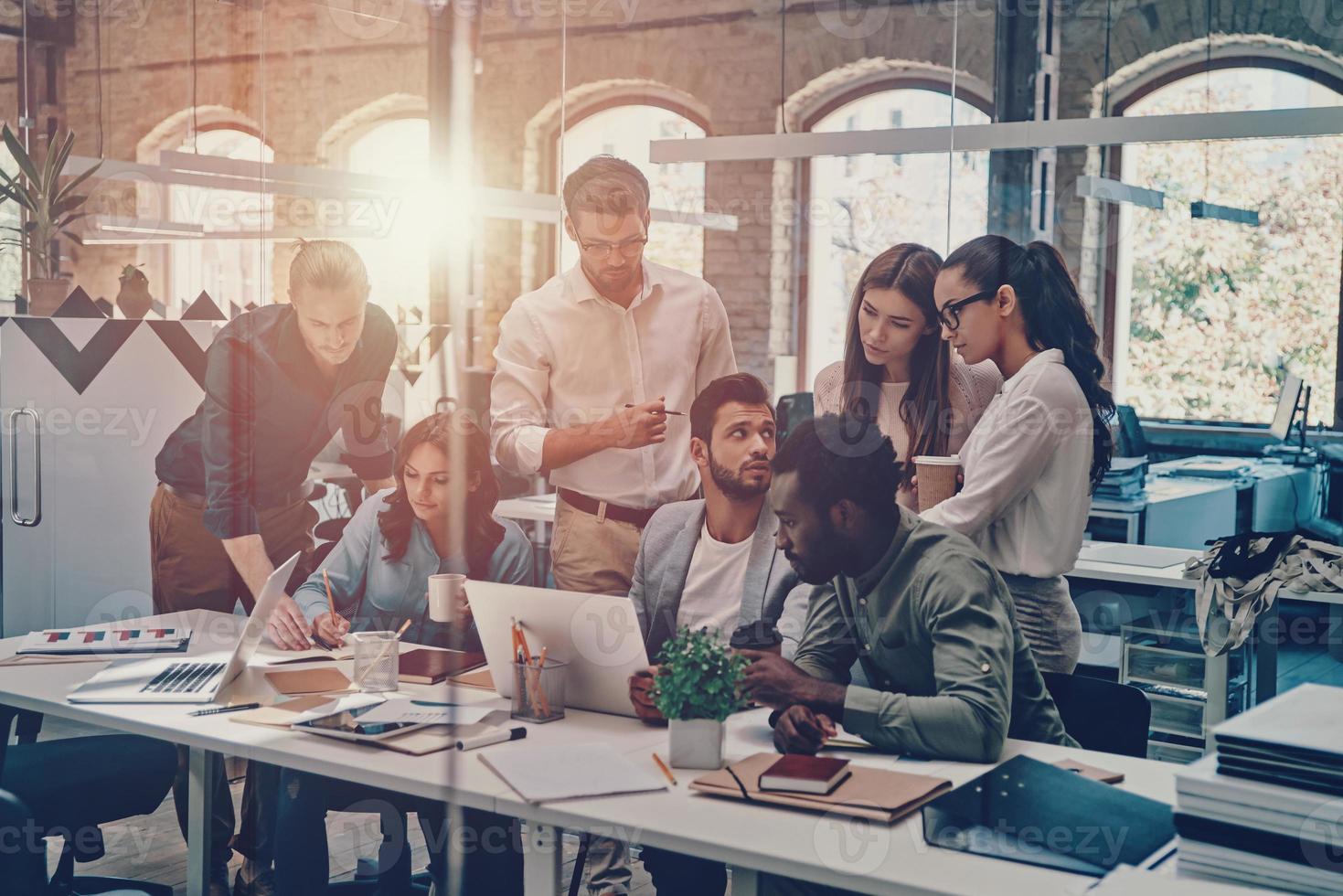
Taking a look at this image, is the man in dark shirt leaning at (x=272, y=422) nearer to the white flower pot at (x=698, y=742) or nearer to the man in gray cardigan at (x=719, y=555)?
the man in gray cardigan at (x=719, y=555)

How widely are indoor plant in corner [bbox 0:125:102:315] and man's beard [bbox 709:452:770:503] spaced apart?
9.64ft

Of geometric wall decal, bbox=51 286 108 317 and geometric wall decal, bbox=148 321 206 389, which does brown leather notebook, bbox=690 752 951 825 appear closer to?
geometric wall decal, bbox=148 321 206 389

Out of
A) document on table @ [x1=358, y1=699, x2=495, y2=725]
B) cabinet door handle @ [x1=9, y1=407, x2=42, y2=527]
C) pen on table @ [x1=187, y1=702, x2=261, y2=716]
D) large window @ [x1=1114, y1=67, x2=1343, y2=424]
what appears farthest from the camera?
cabinet door handle @ [x1=9, y1=407, x2=42, y2=527]

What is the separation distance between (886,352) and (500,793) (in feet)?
5.86

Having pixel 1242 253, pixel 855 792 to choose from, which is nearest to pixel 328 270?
pixel 855 792

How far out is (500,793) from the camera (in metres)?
2.22

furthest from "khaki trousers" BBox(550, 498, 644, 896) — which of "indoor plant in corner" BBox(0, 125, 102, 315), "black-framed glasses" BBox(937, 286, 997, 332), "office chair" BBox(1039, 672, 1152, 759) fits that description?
"indoor plant in corner" BBox(0, 125, 102, 315)

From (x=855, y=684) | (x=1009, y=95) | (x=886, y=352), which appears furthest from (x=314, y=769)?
(x=1009, y=95)

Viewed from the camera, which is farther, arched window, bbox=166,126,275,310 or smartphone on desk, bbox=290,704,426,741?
arched window, bbox=166,126,275,310

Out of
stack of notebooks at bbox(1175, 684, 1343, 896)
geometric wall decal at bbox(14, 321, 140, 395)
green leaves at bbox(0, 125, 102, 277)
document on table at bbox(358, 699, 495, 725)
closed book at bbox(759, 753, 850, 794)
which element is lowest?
document on table at bbox(358, 699, 495, 725)

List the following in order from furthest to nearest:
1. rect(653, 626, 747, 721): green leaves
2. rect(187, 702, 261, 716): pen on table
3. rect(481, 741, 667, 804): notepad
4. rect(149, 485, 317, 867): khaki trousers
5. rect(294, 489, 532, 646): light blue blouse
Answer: rect(149, 485, 317, 867): khaki trousers → rect(294, 489, 532, 646): light blue blouse → rect(187, 702, 261, 716): pen on table → rect(653, 626, 747, 721): green leaves → rect(481, 741, 667, 804): notepad

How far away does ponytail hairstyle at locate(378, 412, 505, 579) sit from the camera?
12.7ft

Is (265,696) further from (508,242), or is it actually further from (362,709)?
(508,242)

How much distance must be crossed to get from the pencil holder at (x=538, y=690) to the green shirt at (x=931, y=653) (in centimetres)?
52
